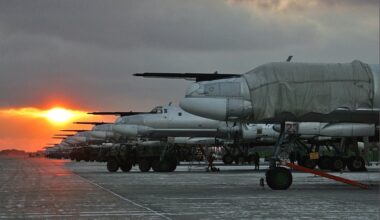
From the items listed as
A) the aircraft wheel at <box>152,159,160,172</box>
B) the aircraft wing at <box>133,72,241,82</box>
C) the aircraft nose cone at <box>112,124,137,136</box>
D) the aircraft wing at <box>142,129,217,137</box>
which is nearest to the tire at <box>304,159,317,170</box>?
the aircraft wing at <box>142,129,217,137</box>

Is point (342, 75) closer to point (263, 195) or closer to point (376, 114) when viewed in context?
point (376, 114)

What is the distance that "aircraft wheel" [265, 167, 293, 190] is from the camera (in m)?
19.7

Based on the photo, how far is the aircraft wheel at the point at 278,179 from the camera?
776 inches

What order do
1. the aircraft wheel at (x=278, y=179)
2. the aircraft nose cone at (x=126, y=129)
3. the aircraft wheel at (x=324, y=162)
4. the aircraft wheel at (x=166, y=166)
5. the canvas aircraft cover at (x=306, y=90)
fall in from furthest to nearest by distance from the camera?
1. the aircraft nose cone at (x=126, y=129)
2. the aircraft wheel at (x=166, y=166)
3. the aircraft wheel at (x=324, y=162)
4. the aircraft wheel at (x=278, y=179)
5. the canvas aircraft cover at (x=306, y=90)

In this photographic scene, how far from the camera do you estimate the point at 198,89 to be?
66.3 feet

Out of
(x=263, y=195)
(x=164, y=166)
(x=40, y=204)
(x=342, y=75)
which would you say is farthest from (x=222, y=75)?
(x=164, y=166)

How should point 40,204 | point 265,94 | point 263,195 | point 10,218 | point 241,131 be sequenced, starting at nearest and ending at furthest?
point 10,218 < point 40,204 < point 263,195 < point 265,94 < point 241,131

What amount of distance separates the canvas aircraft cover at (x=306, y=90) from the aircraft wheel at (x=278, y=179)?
190cm

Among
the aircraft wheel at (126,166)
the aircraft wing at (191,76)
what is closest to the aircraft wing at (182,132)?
the aircraft wheel at (126,166)

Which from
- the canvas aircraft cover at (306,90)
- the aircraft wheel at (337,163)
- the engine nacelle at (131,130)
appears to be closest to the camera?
the canvas aircraft cover at (306,90)

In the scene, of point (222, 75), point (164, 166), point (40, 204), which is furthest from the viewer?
point (164, 166)

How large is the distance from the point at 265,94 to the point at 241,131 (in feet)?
78.3

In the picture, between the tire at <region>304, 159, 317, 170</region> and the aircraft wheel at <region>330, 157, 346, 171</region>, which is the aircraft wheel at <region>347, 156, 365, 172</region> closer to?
the aircraft wheel at <region>330, 157, 346, 171</region>

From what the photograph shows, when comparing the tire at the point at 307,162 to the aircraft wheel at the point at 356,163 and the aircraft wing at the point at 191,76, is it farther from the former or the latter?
the aircraft wing at the point at 191,76
